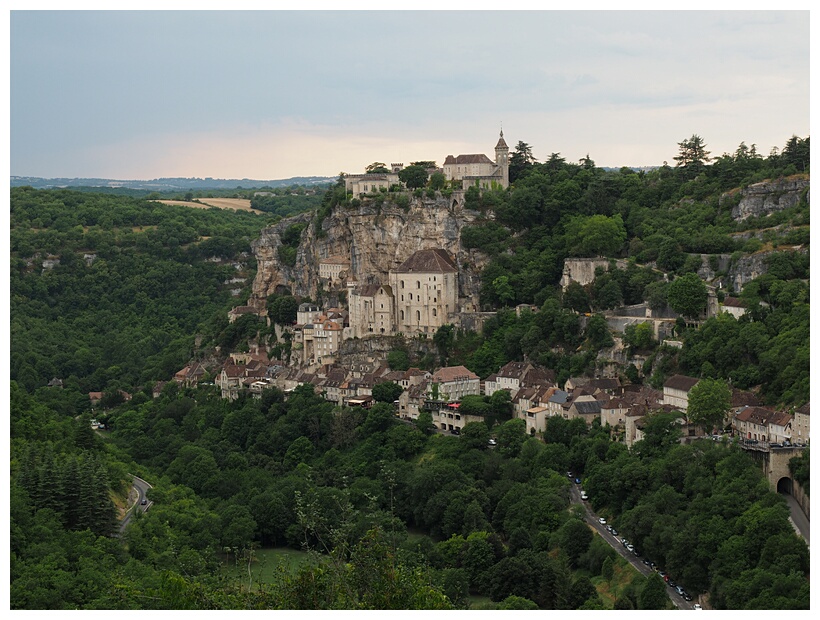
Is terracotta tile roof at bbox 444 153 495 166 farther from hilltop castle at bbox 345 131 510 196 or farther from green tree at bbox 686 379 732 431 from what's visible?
green tree at bbox 686 379 732 431

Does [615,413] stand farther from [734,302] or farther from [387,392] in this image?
[387,392]

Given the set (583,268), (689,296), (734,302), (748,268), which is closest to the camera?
(734,302)

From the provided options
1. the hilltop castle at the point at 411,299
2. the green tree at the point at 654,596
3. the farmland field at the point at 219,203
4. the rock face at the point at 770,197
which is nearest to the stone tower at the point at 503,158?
the hilltop castle at the point at 411,299

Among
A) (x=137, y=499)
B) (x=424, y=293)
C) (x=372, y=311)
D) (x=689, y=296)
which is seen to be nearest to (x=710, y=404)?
(x=689, y=296)

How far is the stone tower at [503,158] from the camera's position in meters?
68.8

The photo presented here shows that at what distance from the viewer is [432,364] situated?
202 ft

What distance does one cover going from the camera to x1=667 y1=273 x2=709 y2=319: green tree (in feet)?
176

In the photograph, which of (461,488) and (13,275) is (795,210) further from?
(13,275)

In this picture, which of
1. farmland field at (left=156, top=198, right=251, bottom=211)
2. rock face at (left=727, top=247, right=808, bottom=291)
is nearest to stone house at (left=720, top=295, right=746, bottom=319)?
rock face at (left=727, top=247, right=808, bottom=291)

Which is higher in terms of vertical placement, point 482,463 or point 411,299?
Answer: point 411,299

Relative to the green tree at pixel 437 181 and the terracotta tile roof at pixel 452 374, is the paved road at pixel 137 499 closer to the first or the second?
the terracotta tile roof at pixel 452 374

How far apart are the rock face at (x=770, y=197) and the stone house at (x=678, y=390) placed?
48.6ft

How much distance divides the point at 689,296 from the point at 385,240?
19.1 meters

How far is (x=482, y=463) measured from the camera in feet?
165
